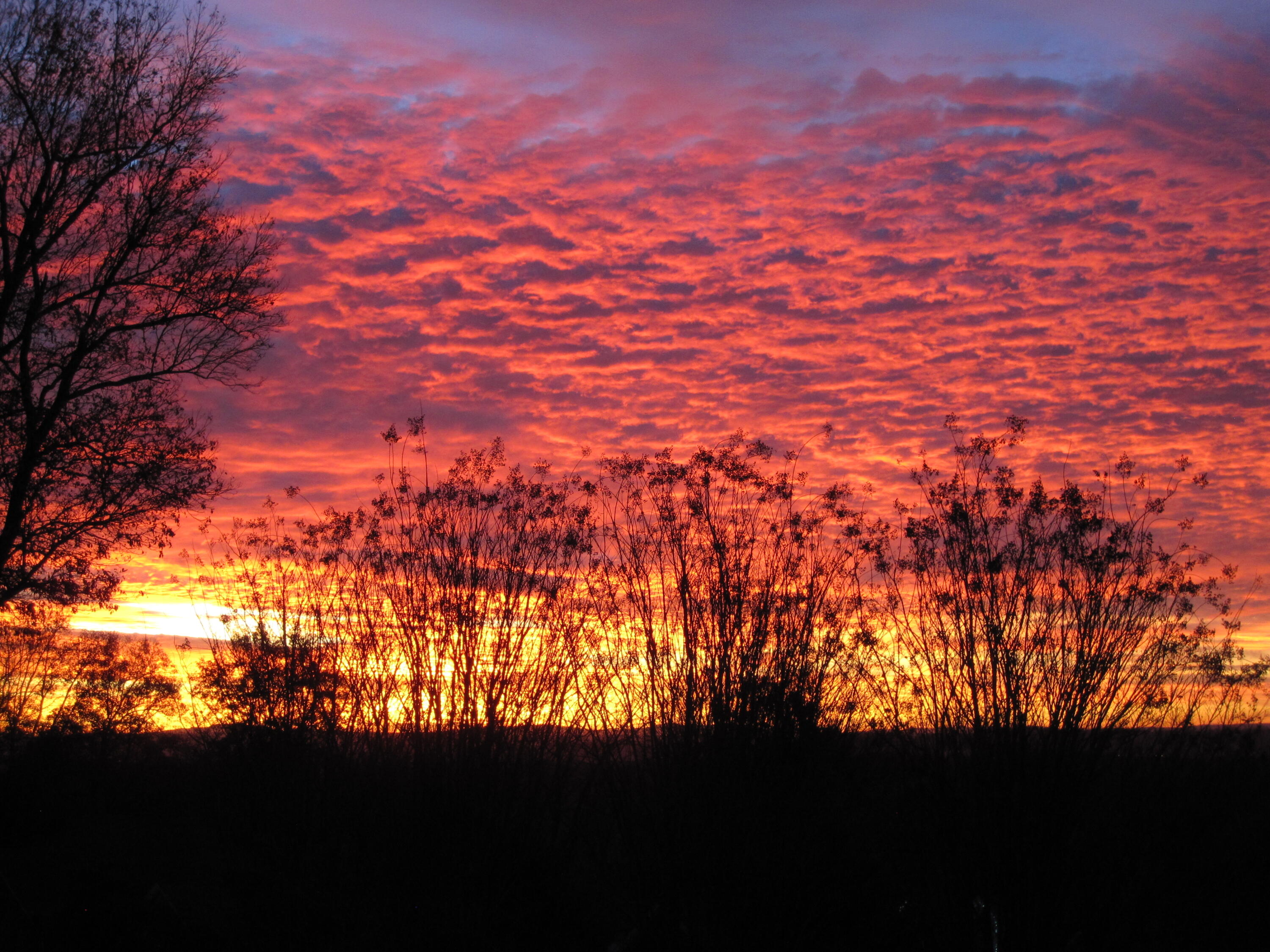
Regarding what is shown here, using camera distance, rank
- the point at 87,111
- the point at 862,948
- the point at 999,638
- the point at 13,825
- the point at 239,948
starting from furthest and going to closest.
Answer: the point at 13,825, the point at 87,111, the point at 239,948, the point at 862,948, the point at 999,638

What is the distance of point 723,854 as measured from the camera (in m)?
7.10

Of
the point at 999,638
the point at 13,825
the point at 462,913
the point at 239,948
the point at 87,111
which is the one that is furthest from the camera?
the point at 13,825

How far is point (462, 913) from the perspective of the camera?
8086mm

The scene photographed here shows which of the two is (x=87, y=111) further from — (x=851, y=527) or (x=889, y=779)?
(x=889, y=779)

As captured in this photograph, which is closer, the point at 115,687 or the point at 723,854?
the point at 723,854

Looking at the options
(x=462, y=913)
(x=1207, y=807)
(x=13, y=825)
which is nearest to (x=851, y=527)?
(x=462, y=913)

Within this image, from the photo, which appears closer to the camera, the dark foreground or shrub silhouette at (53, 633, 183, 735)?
the dark foreground

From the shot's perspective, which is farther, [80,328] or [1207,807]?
[80,328]

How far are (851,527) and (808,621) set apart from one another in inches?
52.7

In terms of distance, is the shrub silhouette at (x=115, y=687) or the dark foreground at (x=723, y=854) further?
the shrub silhouette at (x=115, y=687)

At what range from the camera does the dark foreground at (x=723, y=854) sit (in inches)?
286

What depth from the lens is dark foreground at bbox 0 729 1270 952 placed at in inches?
286

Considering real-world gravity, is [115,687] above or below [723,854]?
above

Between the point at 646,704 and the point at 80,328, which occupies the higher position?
the point at 80,328
